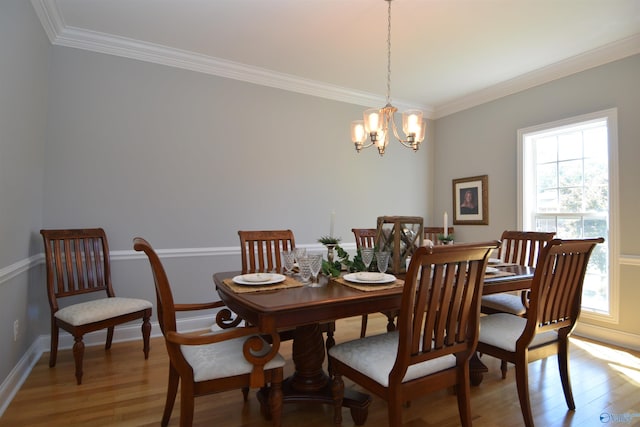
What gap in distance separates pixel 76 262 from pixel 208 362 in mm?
1867

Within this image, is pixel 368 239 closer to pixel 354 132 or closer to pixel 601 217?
pixel 354 132

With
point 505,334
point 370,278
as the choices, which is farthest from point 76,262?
point 505,334

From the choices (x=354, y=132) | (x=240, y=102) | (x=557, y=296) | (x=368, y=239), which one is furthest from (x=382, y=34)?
(x=557, y=296)

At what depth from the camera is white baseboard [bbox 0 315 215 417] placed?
81.4 inches

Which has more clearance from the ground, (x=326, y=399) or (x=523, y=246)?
(x=523, y=246)

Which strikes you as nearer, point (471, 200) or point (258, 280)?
point (258, 280)

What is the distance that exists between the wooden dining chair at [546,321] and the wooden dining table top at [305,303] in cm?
67

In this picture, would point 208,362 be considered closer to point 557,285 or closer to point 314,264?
point 314,264

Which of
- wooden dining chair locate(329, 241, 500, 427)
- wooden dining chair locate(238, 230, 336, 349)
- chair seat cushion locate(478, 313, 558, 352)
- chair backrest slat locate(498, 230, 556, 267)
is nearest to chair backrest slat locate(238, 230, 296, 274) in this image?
wooden dining chair locate(238, 230, 336, 349)

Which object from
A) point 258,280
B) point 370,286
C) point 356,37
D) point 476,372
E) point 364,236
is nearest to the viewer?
point 370,286

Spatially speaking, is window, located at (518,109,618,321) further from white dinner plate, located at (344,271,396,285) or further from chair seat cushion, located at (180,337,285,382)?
chair seat cushion, located at (180,337,285,382)

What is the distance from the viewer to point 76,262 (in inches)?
107

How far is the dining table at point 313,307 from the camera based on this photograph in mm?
1461

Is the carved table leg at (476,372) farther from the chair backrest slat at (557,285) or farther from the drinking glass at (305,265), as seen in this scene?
the drinking glass at (305,265)
